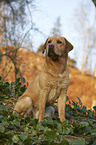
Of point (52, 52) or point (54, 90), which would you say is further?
point (54, 90)

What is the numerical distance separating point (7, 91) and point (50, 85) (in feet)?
4.88

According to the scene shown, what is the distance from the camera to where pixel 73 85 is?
24656mm

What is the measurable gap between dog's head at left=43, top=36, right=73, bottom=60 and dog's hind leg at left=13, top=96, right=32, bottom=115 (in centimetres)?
93

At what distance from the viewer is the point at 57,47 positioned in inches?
123

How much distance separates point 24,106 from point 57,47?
48.3 inches

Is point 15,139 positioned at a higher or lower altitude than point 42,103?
lower

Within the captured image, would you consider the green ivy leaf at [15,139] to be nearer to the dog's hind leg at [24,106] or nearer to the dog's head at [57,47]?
the dog's hind leg at [24,106]

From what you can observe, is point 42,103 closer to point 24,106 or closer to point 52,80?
point 24,106

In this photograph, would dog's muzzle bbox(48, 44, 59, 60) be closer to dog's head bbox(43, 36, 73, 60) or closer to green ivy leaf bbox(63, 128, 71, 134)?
dog's head bbox(43, 36, 73, 60)

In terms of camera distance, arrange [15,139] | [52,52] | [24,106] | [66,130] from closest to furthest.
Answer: [15,139], [66,130], [52,52], [24,106]

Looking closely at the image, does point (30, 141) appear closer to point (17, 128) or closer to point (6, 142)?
point (6, 142)

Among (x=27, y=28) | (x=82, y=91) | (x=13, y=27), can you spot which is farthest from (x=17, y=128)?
(x=82, y=91)

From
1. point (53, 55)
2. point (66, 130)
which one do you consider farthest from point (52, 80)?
point (66, 130)

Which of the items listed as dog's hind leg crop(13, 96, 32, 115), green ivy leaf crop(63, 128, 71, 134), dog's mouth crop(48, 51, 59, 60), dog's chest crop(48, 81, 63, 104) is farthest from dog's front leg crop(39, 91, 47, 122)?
green ivy leaf crop(63, 128, 71, 134)
